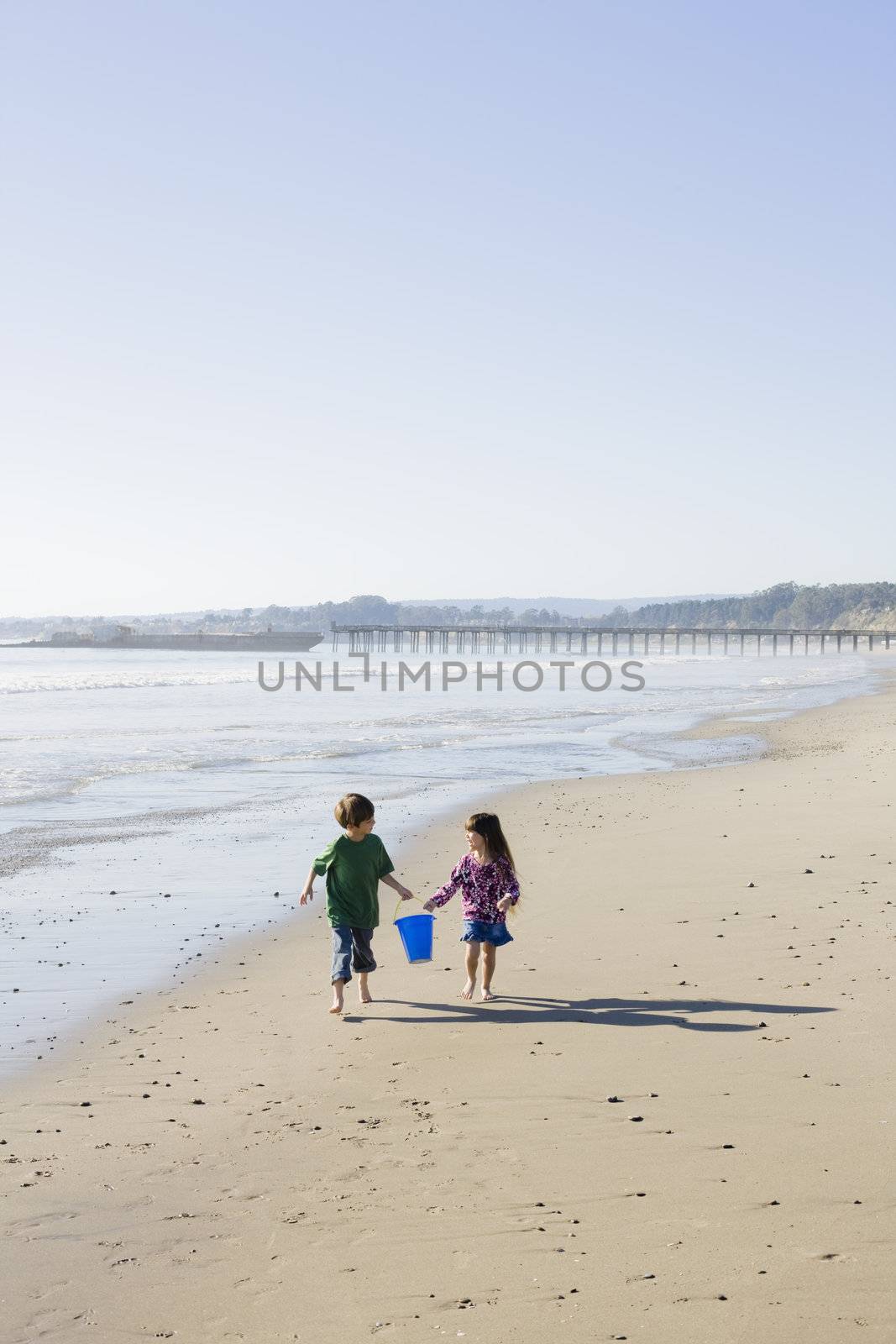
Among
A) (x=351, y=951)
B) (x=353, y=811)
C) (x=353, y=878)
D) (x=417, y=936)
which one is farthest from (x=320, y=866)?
(x=417, y=936)

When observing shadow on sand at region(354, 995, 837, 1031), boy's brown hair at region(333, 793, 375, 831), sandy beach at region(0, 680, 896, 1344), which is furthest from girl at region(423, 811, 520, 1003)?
boy's brown hair at region(333, 793, 375, 831)

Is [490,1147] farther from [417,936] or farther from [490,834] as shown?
[417,936]

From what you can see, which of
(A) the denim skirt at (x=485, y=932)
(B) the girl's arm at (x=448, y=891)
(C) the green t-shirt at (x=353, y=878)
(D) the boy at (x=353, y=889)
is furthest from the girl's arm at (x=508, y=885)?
(C) the green t-shirt at (x=353, y=878)

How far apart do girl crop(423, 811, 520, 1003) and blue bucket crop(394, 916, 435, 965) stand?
0.41 m

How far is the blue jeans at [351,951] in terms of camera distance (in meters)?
7.19

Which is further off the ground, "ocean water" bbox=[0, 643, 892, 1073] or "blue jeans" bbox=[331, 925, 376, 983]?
"blue jeans" bbox=[331, 925, 376, 983]

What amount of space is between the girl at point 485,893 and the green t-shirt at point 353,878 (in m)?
0.35

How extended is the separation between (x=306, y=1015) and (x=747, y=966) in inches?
106

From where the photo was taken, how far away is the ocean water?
8.92 m

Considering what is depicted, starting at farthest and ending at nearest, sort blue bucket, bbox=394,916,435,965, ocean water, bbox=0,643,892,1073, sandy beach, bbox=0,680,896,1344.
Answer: ocean water, bbox=0,643,892,1073 → blue bucket, bbox=394,916,435,965 → sandy beach, bbox=0,680,896,1344

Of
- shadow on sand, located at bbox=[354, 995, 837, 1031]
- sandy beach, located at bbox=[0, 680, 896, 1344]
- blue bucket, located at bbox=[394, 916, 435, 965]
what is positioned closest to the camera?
sandy beach, located at bbox=[0, 680, 896, 1344]

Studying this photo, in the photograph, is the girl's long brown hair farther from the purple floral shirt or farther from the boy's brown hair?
the boy's brown hair

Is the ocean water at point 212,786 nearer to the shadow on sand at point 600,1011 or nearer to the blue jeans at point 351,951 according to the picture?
the blue jeans at point 351,951

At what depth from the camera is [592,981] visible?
7539 millimetres
